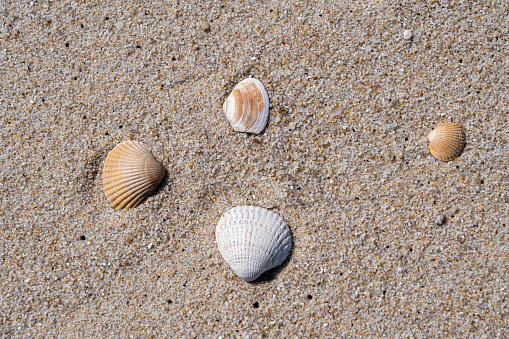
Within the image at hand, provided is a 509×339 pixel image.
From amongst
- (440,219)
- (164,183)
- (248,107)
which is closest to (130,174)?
(164,183)

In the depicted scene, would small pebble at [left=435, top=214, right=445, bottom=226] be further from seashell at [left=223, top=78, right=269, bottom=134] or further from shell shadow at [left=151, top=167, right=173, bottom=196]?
shell shadow at [left=151, top=167, right=173, bottom=196]

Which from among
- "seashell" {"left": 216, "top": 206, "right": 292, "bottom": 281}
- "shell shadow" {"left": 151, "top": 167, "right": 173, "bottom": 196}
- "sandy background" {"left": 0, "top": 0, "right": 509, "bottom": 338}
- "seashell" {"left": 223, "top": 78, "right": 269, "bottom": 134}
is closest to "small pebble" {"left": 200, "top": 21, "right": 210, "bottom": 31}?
"sandy background" {"left": 0, "top": 0, "right": 509, "bottom": 338}

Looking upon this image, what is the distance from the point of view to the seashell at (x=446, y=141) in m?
2.35

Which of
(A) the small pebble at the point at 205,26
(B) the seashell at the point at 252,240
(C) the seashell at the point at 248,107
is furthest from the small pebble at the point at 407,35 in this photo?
(B) the seashell at the point at 252,240

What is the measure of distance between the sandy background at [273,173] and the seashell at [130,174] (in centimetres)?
Answer: 8

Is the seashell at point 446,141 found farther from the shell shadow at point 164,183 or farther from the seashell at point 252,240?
the shell shadow at point 164,183

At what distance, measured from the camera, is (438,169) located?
2430 mm

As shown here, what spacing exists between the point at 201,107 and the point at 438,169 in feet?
5.51

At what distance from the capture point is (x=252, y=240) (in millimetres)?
2385

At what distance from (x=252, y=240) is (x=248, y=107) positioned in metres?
0.89

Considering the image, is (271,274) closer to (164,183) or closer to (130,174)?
(164,183)

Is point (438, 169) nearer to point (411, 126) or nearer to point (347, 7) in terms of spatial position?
point (411, 126)

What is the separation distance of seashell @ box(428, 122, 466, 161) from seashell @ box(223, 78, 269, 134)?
3.70 ft

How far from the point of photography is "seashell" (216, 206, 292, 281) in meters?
2.36
